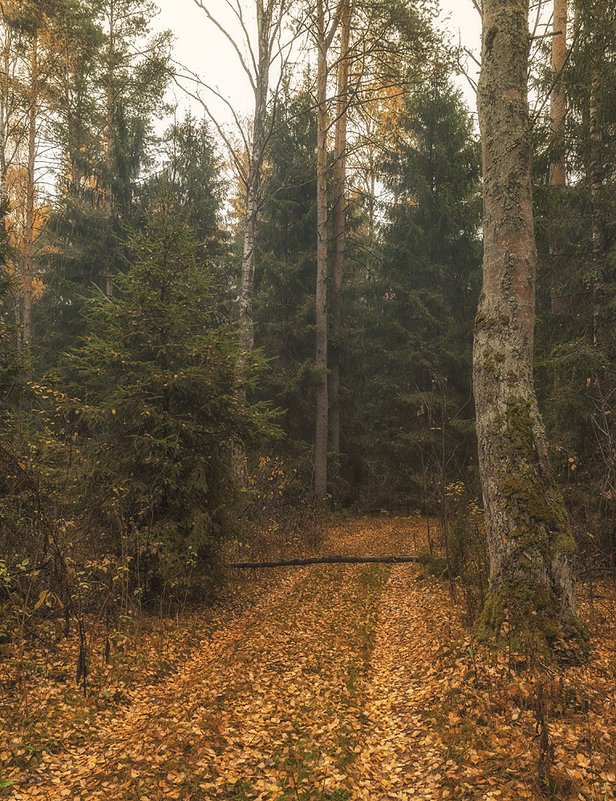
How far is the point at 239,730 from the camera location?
12.9 feet

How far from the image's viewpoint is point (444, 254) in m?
18.0

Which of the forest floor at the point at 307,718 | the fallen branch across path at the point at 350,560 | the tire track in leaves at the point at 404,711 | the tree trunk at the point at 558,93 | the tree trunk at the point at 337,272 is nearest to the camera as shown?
the forest floor at the point at 307,718

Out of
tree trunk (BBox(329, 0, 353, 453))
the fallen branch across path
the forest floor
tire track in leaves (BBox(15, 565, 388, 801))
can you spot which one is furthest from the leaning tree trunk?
tree trunk (BBox(329, 0, 353, 453))

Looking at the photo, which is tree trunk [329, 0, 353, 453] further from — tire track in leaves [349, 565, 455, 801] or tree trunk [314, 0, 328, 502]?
tire track in leaves [349, 565, 455, 801]

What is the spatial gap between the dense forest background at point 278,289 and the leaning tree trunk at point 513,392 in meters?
2.04

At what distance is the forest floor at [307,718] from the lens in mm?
3223

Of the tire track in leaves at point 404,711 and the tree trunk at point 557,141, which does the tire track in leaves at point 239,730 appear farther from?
the tree trunk at point 557,141

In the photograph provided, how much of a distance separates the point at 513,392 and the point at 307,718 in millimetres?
3558

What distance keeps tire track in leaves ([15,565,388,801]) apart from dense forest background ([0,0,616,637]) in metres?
1.49

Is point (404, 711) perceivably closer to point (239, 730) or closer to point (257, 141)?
point (239, 730)

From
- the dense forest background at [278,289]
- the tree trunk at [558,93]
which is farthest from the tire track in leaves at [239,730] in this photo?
the tree trunk at [558,93]

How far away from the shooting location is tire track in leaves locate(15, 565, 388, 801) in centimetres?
326

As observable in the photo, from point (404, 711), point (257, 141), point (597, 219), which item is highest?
point (257, 141)

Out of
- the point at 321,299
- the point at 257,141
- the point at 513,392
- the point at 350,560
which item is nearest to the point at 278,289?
the point at 321,299
